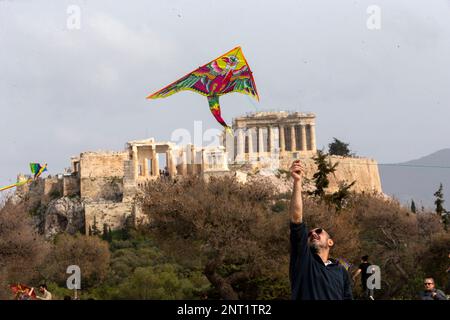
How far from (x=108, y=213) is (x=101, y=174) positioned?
733 centimetres

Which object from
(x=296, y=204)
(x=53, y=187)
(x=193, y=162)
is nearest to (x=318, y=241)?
(x=296, y=204)

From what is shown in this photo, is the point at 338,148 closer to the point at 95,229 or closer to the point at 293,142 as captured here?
the point at 293,142

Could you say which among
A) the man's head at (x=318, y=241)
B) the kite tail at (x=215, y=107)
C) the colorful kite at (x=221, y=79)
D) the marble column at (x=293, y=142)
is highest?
the marble column at (x=293, y=142)

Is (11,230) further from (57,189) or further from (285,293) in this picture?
(57,189)

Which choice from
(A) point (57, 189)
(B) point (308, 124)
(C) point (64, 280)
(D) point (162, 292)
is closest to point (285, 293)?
(D) point (162, 292)

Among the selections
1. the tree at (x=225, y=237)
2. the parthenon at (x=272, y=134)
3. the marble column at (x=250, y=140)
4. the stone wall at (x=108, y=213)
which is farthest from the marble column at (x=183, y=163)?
the tree at (x=225, y=237)

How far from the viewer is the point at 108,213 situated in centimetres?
8356

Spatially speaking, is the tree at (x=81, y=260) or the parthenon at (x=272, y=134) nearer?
the tree at (x=81, y=260)

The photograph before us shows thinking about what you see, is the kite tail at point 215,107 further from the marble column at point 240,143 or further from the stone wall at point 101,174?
the marble column at point 240,143

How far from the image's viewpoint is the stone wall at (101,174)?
292 ft

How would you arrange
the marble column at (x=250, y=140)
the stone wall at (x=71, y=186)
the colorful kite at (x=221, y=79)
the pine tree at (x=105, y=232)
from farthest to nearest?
the marble column at (x=250, y=140)
the stone wall at (x=71, y=186)
the pine tree at (x=105, y=232)
the colorful kite at (x=221, y=79)

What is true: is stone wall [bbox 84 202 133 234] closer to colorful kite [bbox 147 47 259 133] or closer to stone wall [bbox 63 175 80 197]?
stone wall [bbox 63 175 80 197]

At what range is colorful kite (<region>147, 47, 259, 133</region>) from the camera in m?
32.9

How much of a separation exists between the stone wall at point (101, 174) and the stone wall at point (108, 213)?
421 cm
